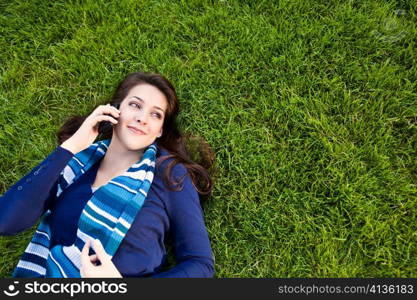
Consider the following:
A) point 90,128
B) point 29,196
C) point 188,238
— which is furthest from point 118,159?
point 188,238

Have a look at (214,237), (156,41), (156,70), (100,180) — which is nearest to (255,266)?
(214,237)

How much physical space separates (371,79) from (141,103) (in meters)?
1.90

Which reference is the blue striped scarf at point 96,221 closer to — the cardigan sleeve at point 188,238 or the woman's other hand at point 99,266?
the woman's other hand at point 99,266

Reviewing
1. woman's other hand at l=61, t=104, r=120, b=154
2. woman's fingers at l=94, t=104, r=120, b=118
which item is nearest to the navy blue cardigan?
woman's other hand at l=61, t=104, r=120, b=154

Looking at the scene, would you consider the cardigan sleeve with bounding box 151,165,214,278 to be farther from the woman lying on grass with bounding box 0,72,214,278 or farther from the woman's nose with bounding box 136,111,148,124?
the woman's nose with bounding box 136,111,148,124

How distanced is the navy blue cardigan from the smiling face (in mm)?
248

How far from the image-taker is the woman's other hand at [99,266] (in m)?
2.39

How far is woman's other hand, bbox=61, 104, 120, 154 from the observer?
2.72 meters

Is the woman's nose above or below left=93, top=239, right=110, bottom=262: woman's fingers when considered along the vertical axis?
above

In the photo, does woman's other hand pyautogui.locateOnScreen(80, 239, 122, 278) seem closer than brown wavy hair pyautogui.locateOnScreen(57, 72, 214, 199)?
Yes

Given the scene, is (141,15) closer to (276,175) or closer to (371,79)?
(276,175)

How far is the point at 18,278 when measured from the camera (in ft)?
9.14

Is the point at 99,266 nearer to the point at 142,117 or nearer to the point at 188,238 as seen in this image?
the point at 188,238

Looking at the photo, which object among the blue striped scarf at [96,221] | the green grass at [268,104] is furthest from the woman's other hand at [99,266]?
the green grass at [268,104]
